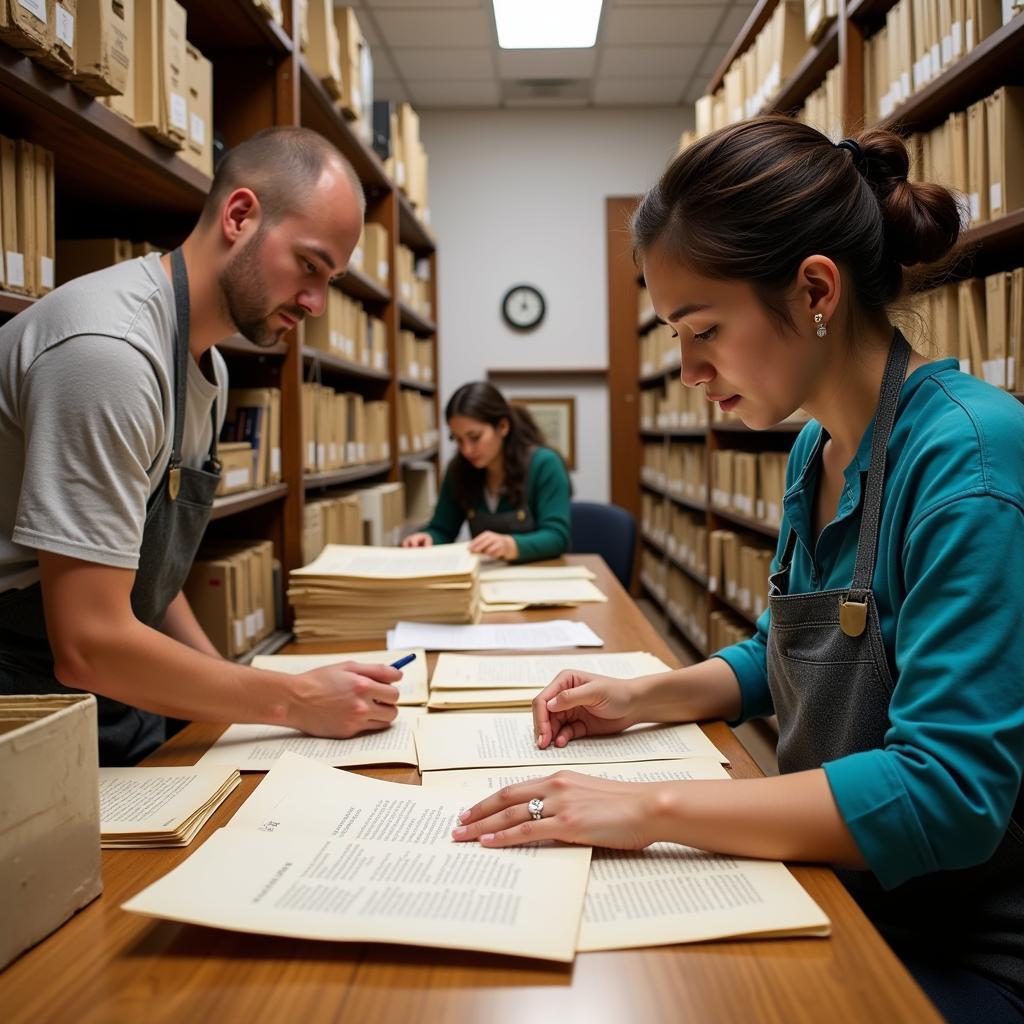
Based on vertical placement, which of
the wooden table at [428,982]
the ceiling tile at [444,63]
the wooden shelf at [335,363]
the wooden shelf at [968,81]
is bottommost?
the wooden table at [428,982]

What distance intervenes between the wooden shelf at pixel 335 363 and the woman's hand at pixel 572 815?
5.53 feet

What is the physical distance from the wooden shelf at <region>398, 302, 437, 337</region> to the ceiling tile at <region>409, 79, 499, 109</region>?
144 centimetres

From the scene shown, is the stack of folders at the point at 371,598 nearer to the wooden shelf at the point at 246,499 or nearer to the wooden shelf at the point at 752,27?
the wooden shelf at the point at 246,499

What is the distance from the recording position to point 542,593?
6.96ft

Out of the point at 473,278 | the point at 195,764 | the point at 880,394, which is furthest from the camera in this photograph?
the point at 473,278

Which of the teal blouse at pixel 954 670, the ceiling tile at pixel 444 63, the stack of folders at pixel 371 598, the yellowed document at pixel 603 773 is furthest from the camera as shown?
Result: the ceiling tile at pixel 444 63

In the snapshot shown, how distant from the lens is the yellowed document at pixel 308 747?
3.41 feet

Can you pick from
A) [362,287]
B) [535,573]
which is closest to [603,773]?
[535,573]

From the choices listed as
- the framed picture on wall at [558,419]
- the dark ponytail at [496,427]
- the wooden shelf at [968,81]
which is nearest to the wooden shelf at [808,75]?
the wooden shelf at [968,81]

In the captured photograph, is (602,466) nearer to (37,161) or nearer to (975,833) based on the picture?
(37,161)

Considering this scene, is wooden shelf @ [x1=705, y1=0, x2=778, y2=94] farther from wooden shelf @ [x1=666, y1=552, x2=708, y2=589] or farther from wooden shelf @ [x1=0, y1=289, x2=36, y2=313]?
wooden shelf @ [x1=0, y1=289, x2=36, y2=313]

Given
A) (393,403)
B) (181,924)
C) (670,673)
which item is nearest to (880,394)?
(670,673)

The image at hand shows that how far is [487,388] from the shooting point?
3074 millimetres

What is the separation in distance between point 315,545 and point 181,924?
5.47 feet
